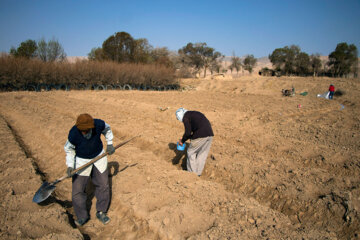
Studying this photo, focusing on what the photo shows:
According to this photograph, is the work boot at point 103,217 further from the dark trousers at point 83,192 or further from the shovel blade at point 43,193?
the shovel blade at point 43,193

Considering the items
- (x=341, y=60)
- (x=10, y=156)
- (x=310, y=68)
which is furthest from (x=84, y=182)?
(x=310, y=68)

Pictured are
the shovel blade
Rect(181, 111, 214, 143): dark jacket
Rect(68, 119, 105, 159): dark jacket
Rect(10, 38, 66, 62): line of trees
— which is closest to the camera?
Rect(68, 119, 105, 159): dark jacket

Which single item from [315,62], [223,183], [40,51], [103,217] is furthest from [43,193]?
[315,62]

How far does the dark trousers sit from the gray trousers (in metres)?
1.74

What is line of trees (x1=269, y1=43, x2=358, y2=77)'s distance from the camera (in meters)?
32.4

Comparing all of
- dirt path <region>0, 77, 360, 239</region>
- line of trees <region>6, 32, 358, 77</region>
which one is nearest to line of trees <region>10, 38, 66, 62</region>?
line of trees <region>6, 32, 358, 77</region>

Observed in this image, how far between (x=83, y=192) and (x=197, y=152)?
220 cm

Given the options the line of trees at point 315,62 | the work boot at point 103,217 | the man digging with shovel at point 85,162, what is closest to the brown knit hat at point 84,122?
the man digging with shovel at point 85,162

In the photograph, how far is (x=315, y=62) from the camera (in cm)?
3600

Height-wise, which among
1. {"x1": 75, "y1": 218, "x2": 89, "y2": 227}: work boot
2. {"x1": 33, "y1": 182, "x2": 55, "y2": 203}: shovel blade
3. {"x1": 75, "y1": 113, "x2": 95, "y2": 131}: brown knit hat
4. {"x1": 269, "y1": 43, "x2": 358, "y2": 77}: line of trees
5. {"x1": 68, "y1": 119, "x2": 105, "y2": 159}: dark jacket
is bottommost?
{"x1": 75, "y1": 218, "x2": 89, "y2": 227}: work boot

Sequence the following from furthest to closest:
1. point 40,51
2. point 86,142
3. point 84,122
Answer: point 40,51 < point 86,142 < point 84,122

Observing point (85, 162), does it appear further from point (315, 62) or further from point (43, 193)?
point (315, 62)

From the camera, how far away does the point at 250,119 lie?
30.9 ft

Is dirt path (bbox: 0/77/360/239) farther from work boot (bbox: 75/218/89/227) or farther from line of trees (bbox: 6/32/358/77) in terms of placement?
line of trees (bbox: 6/32/358/77)
